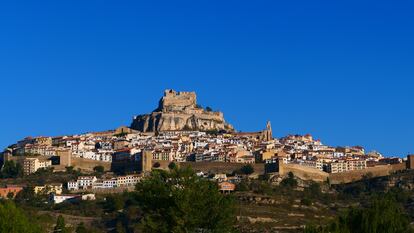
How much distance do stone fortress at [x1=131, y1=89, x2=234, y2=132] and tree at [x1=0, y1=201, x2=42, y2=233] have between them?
6914 cm

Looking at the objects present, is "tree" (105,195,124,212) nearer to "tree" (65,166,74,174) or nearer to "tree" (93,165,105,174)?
"tree" (65,166,74,174)

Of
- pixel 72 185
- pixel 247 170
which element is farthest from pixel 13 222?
pixel 247 170

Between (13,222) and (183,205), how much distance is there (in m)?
4.50

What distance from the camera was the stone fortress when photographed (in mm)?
97438

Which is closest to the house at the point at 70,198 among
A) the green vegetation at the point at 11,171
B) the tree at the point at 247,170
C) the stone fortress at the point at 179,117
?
the green vegetation at the point at 11,171

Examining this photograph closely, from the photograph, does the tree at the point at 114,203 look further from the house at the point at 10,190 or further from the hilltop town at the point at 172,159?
the house at the point at 10,190

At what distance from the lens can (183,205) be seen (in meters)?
26.1

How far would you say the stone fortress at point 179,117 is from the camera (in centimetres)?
9744

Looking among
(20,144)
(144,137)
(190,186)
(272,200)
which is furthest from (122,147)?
(190,186)

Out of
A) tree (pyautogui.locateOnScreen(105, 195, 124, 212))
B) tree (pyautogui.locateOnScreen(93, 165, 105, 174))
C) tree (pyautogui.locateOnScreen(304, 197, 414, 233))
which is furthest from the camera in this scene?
tree (pyautogui.locateOnScreen(93, 165, 105, 174))

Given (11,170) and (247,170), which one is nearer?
(247,170)

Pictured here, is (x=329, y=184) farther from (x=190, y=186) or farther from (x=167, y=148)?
(x=190, y=186)

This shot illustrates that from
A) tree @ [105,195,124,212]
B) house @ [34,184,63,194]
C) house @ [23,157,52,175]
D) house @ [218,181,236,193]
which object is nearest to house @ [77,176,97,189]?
house @ [34,184,63,194]

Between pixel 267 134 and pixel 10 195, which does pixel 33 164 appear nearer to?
pixel 10 195
